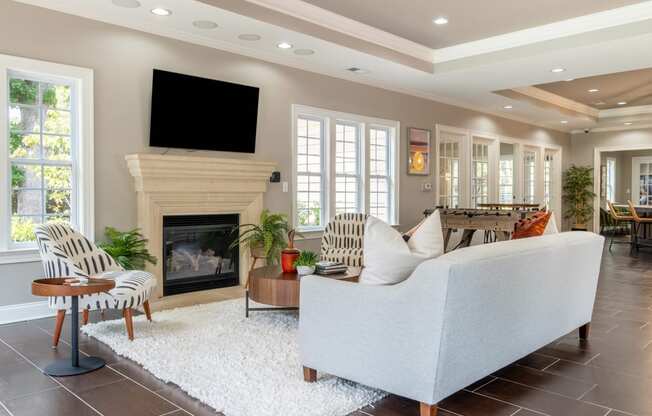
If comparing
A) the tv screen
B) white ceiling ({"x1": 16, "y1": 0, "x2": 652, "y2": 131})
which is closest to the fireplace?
the tv screen

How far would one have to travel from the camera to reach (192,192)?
214 inches

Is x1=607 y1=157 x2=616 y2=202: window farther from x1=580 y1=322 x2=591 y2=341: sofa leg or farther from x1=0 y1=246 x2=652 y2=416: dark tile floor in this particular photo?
x1=580 y1=322 x2=591 y2=341: sofa leg

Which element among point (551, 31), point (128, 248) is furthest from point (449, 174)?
point (128, 248)

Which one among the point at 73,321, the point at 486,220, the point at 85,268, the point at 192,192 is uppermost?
the point at 192,192

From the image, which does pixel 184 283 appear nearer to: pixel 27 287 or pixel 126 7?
pixel 27 287

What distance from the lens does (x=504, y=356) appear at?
114 inches

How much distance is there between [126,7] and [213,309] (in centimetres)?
283

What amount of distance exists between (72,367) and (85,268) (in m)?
1.11

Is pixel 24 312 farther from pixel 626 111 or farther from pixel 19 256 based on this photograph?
pixel 626 111

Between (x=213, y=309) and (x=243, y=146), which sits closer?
(x=213, y=309)

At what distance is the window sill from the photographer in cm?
436

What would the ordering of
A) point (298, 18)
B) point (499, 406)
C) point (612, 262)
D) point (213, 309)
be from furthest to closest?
point (612, 262) → point (298, 18) → point (213, 309) → point (499, 406)

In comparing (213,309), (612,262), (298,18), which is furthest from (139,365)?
(612,262)

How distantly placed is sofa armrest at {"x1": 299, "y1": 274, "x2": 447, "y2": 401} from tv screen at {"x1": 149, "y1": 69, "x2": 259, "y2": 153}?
3079 mm
